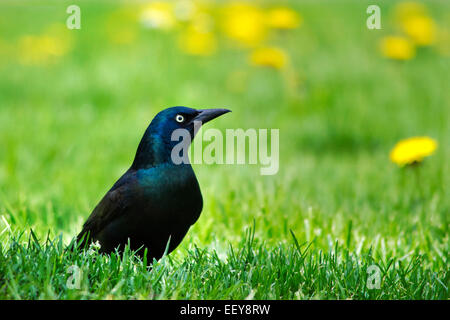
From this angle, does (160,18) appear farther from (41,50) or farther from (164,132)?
(164,132)

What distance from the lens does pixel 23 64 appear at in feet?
25.9

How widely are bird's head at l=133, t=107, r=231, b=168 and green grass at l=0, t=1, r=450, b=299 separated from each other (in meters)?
0.44

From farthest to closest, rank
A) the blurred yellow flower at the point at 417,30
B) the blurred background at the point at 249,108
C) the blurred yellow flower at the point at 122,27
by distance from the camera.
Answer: the blurred yellow flower at the point at 122,27
the blurred yellow flower at the point at 417,30
the blurred background at the point at 249,108

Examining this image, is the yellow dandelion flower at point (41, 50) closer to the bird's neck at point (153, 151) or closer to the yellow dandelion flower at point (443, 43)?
the yellow dandelion flower at point (443, 43)

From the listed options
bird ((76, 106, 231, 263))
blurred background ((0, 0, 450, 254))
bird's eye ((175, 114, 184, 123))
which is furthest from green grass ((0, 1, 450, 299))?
bird's eye ((175, 114, 184, 123))

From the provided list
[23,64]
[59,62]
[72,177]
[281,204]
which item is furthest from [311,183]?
[23,64]

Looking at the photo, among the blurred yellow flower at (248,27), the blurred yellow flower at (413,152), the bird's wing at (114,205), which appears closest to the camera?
the bird's wing at (114,205)

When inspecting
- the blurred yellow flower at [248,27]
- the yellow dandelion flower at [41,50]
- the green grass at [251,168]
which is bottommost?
the green grass at [251,168]

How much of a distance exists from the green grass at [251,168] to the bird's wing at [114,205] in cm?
21

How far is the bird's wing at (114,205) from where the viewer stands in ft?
9.10

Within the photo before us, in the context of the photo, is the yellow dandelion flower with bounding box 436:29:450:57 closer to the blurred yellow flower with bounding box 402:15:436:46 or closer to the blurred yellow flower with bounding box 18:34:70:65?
the blurred yellow flower with bounding box 402:15:436:46

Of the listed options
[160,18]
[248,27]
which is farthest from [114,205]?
[160,18]

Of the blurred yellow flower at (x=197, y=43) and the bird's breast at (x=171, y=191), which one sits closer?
the bird's breast at (x=171, y=191)

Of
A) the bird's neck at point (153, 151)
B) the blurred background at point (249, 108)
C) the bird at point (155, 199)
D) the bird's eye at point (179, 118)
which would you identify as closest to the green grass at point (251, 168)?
the blurred background at point (249, 108)
